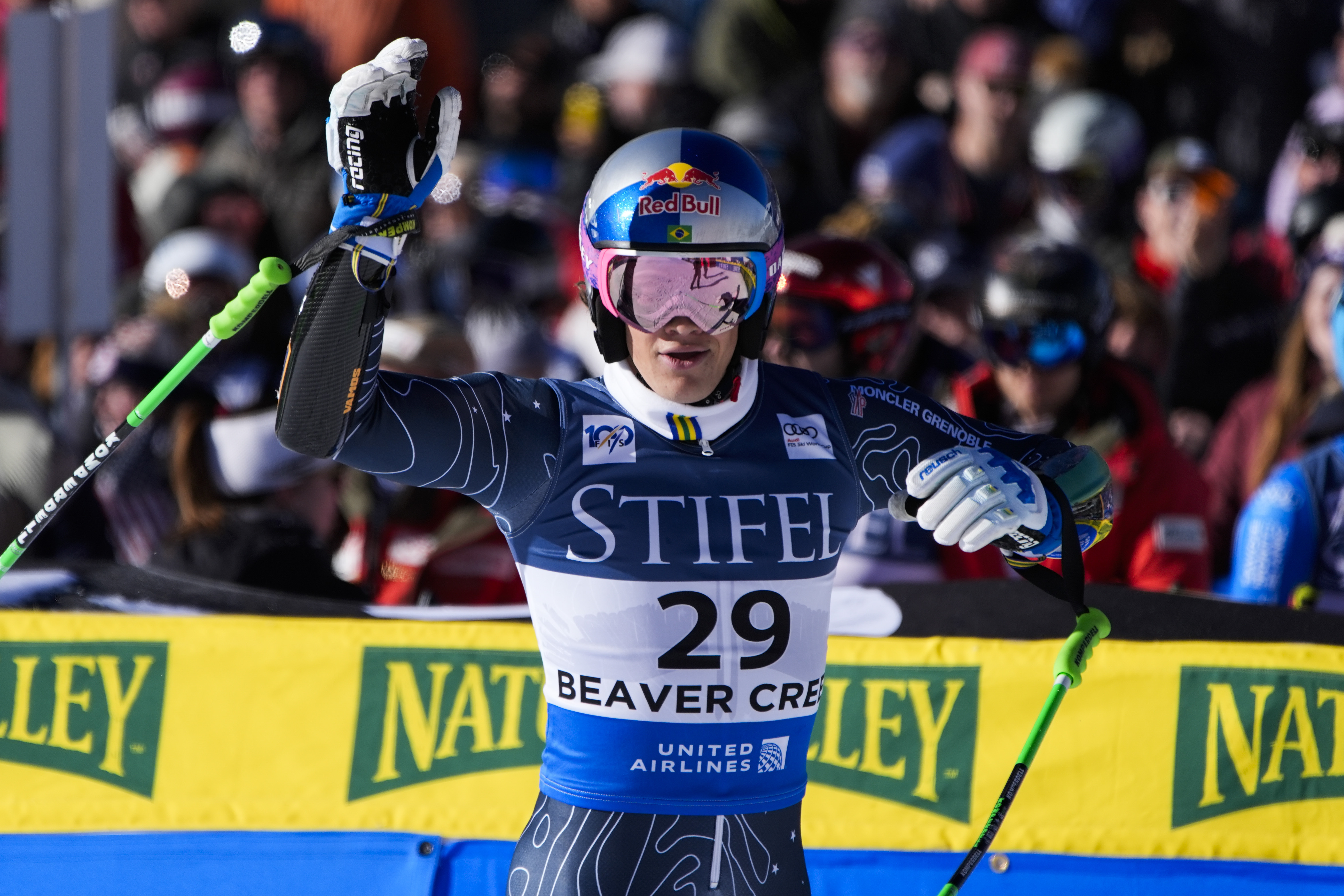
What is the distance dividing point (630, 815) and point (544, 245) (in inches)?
222

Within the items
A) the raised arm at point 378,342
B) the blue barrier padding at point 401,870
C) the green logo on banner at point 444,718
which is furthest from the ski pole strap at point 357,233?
the blue barrier padding at point 401,870

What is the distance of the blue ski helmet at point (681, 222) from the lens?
10.5 feet

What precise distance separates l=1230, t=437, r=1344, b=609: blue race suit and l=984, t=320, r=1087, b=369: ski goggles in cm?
91

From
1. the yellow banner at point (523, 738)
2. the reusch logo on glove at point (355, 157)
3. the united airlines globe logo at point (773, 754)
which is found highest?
the reusch logo on glove at point (355, 157)

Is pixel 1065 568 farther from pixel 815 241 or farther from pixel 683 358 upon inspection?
pixel 815 241

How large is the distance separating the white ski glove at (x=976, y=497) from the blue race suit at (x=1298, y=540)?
1969 mm

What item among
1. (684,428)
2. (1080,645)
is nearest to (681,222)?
(684,428)

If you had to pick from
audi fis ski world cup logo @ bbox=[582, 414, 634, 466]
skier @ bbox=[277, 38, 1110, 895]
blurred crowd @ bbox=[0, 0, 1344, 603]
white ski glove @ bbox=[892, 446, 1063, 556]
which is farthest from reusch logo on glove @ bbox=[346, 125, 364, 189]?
blurred crowd @ bbox=[0, 0, 1344, 603]

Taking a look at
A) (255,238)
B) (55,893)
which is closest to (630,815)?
(55,893)

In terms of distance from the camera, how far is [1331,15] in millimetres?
9594

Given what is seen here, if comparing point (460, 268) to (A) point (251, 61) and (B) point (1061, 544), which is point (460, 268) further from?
(B) point (1061, 544)

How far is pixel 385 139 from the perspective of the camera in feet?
9.45

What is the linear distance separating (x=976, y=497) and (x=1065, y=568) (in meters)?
0.39

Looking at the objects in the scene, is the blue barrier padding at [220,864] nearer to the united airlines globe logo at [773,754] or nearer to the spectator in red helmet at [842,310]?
the united airlines globe logo at [773,754]
